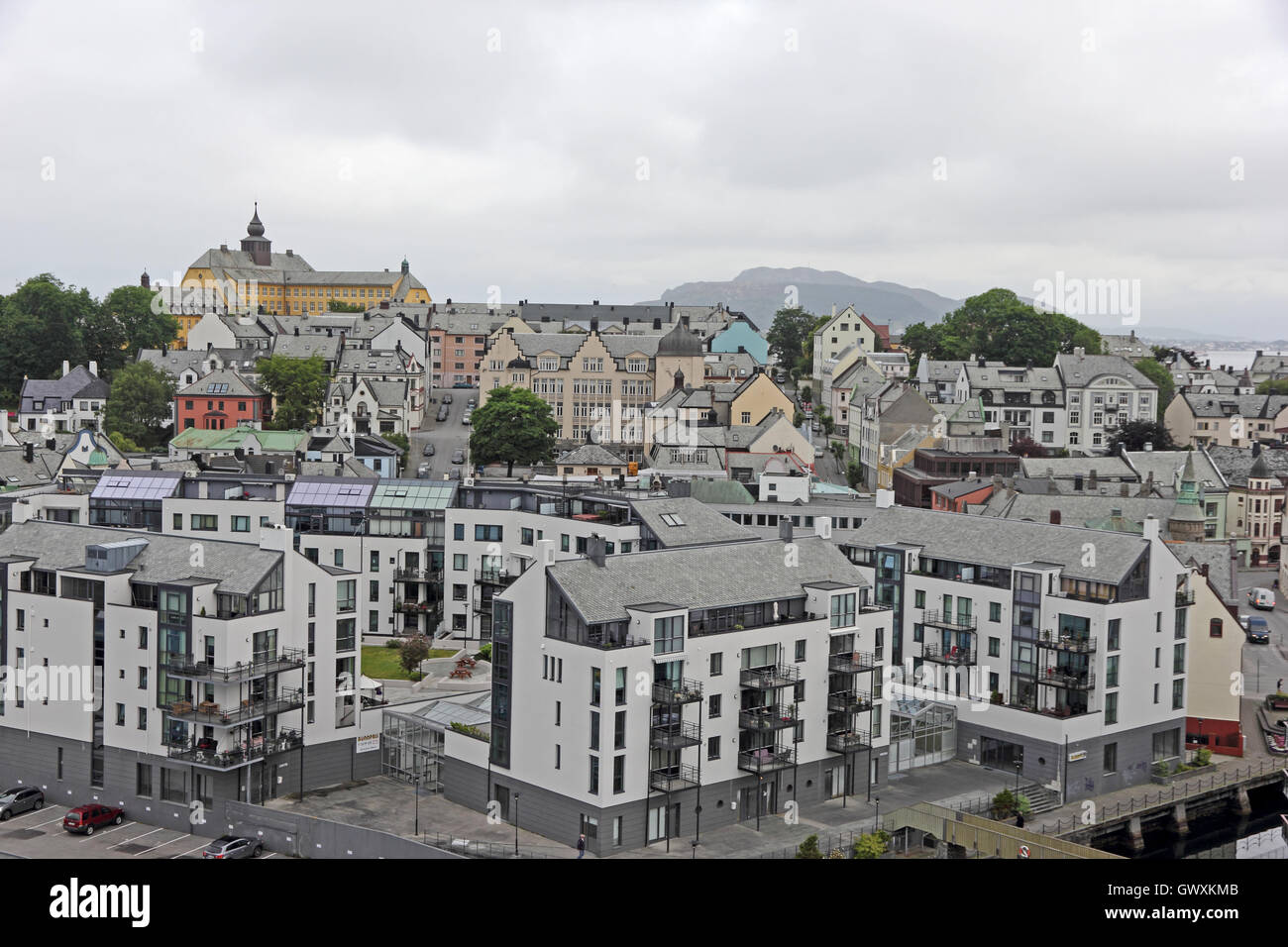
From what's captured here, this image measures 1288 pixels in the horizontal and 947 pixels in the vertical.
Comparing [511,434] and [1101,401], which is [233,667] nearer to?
[511,434]

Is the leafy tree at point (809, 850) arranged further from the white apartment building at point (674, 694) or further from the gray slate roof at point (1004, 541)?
the gray slate roof at point (1004, 541)

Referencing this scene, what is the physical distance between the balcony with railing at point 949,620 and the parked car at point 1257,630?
34.9m

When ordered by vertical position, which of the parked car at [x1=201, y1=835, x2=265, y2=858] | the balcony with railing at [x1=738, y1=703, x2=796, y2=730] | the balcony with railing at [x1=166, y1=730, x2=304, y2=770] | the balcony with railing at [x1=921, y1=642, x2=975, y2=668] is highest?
the balcony with railing at [x1=921, y1=642, x2=975, y2=668]

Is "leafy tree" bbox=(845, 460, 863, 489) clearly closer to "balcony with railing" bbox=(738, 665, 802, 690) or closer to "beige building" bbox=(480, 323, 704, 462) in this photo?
"beige building" bbox=(480, 323, 704, 462)

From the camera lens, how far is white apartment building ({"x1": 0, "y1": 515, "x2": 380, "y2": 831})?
57.1m

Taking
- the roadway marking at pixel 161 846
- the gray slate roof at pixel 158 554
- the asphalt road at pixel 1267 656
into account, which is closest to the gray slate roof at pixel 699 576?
the gray slate roof at pixel 158 554

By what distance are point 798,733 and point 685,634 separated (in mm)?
7514

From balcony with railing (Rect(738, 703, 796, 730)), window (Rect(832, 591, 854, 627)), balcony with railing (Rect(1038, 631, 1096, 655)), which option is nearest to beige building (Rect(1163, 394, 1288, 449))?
balcony with railing (Rect(1038, 631, 1096, 655))

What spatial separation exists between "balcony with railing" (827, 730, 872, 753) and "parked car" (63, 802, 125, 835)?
97.5ft

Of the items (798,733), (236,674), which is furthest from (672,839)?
(236,674)

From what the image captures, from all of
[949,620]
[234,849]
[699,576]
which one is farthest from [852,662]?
[234,849]

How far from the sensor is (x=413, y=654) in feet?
257

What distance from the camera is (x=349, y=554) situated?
86.9 meters

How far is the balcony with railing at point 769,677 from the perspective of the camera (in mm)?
57094
